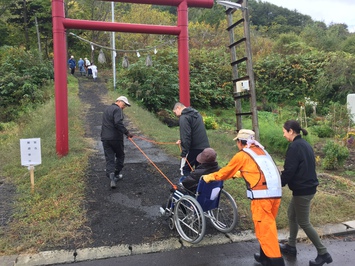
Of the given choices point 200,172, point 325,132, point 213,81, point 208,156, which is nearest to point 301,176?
point 208,156

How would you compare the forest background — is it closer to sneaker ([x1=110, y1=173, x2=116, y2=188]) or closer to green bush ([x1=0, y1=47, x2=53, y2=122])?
green bush ([x1=0, y1=47, x2=53, y2=122])

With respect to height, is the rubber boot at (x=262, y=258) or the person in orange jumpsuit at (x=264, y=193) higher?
the person in orange jumpsuit at (x=264, y=193)

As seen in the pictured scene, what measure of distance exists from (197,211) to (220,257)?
0.67 m

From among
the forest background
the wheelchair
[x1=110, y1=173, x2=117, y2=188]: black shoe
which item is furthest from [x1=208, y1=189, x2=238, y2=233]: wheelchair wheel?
the forest background

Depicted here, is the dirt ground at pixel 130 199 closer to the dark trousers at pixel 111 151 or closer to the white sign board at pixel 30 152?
the dark trousers at pixel 111 151

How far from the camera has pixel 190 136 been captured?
564 cm

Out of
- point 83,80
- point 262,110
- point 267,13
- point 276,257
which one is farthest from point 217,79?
point 267,13

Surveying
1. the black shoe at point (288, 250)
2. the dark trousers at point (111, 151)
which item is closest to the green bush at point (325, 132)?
the dark trousers at point (111, 151)

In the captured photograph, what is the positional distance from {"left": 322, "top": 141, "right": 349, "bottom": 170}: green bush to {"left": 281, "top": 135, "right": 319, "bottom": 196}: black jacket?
5.26 m

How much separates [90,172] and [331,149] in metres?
6.22

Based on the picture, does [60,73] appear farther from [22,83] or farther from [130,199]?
[22,83]

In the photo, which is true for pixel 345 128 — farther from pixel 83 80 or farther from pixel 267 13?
pixel 267 13

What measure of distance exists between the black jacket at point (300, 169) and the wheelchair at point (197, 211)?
937 mm

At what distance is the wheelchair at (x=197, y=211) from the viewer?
165 inches
